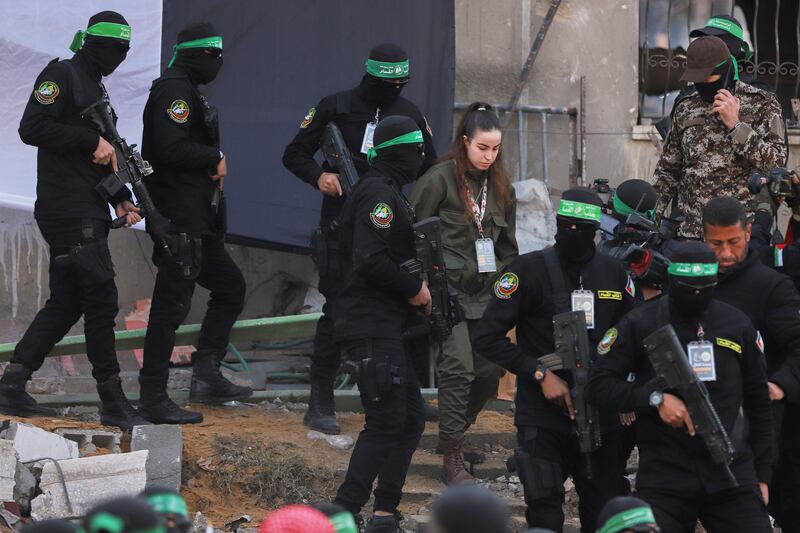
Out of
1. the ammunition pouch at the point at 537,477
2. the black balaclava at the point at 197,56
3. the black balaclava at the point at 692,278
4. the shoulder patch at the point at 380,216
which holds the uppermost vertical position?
the black balaclava at the point at 197,56

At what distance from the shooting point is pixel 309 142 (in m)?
7.70

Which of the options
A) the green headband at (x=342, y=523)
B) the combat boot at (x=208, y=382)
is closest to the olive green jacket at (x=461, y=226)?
the combat boot at (x=208, y=382)

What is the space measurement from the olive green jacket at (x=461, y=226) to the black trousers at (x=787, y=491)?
75.5 inches

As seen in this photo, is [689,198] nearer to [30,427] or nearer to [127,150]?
[127,150]

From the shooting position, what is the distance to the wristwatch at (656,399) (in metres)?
5.10

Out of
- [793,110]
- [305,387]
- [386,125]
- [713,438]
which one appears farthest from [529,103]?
[713,438]

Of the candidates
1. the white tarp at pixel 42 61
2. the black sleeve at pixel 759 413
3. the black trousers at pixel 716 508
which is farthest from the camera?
the white tarp at pixel 42 61

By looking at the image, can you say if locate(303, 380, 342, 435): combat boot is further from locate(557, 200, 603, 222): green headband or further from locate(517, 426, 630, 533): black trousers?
locate(557, 200, 603, 222): green headband

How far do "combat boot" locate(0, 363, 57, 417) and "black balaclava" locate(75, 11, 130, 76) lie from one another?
1551 mm

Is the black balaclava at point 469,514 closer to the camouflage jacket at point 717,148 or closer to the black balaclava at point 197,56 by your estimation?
the camouflage jacket at point 717,148

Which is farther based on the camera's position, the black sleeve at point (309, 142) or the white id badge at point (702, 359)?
the black sleeve at point (309, 142)

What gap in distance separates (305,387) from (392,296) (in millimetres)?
2891

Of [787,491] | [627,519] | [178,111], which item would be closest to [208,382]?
[178,111]

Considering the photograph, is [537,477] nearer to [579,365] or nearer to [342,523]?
[579,365]
